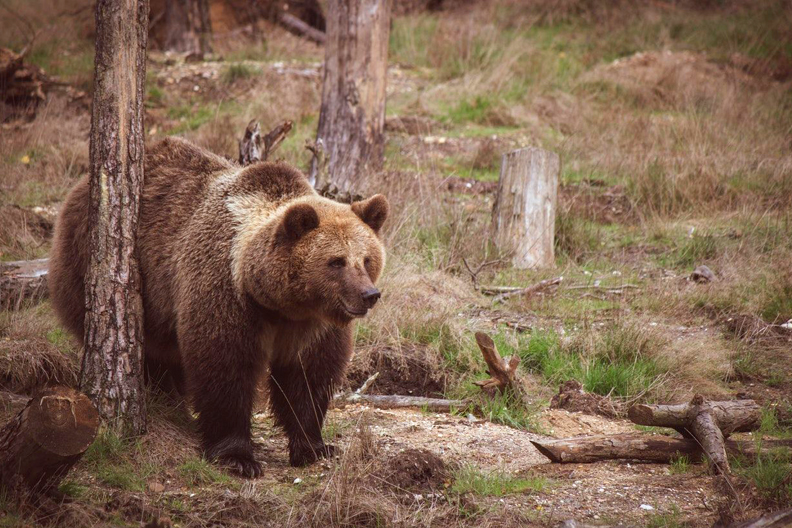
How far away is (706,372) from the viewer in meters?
5.94

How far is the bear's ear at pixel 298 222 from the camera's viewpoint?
4.25 metres

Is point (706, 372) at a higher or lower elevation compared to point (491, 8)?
lower

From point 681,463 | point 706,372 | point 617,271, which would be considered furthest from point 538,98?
point 681,463

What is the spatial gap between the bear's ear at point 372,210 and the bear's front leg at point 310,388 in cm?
68

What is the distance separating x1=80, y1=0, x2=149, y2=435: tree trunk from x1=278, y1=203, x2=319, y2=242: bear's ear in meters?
0.98

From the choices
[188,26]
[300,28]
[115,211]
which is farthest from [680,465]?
[300,28]

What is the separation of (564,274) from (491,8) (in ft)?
Answer: 36.8

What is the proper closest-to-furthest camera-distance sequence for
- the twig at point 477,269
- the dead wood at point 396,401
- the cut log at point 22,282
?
the dead wood at point 396,401 → the cut log at point 22,282 → the twig at point 477,269

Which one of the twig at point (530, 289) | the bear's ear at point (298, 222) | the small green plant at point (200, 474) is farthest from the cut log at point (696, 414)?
the twig at point (530, 289)

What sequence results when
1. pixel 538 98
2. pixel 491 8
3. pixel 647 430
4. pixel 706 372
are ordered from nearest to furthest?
pixel 647 430, pixel 706 372, pixel 538 98, pixel 491 8

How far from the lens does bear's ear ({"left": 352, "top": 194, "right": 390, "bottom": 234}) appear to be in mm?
4543

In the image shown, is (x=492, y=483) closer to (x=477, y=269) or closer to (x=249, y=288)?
(x=249, y=288)

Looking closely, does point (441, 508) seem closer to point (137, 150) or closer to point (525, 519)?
point (525, 519)

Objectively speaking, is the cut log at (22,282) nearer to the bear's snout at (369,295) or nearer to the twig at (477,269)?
the bear's snout at (369,295)
